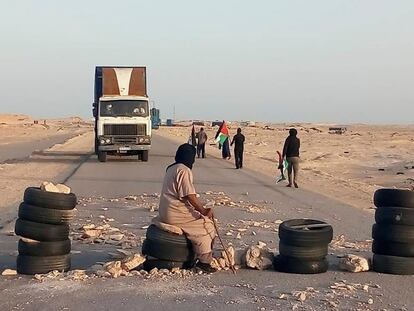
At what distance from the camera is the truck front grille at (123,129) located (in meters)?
32.8

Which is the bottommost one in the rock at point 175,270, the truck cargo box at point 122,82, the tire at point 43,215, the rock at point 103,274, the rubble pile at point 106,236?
the rubble pile at point 106,236

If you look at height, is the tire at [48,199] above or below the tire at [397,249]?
above

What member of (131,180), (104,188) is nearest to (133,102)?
(131,180)

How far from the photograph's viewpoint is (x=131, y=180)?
23.5 m

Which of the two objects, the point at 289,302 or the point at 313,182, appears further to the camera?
the point at 313,182

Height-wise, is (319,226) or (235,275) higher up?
(319,226)

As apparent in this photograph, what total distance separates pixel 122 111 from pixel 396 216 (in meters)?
24.6

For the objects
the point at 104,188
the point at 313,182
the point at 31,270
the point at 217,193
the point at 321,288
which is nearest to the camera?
the point at 321,288

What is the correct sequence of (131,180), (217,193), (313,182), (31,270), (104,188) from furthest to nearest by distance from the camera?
(313,182) → (131,180) → (104,188) → (217,193) → (31,270)

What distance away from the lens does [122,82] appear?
3250 cm

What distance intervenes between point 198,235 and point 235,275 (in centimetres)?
68

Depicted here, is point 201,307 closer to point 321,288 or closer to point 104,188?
point 321,288

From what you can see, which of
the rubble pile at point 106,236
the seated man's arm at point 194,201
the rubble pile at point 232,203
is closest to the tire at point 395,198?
the seated man's arm at point 194,201

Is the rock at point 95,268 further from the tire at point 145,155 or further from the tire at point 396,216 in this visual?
the tire at point 145,155
